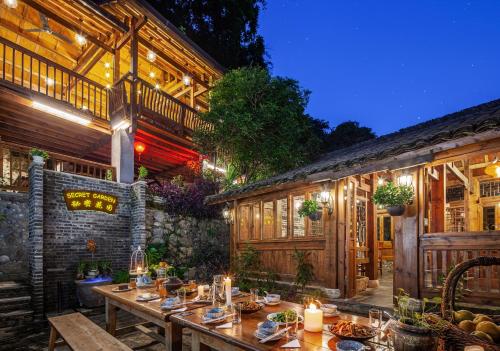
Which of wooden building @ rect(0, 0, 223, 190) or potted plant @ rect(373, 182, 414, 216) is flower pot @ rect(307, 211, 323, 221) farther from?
wooden building @ rect(0, 0, 223, 190)

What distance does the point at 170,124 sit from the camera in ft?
36.5

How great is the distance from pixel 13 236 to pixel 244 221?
5805 mm

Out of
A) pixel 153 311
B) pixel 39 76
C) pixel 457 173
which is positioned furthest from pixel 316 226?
pixel 39 76

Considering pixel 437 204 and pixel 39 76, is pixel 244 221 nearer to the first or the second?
pixel 437 204

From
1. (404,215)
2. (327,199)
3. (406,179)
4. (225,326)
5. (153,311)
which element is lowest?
(153,311)

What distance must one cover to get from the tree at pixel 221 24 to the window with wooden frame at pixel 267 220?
39.3ft

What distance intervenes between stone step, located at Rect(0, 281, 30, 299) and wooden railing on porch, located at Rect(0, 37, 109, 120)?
15.3 ft

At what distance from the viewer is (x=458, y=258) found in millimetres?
4965

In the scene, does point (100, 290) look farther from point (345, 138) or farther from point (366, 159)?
point (345, 138)

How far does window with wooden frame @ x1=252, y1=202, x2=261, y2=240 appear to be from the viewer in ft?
29.0

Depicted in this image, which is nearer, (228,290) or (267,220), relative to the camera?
(228,290)

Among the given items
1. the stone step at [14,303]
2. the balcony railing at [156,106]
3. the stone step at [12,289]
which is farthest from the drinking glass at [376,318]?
the balcony railing at [156,106]

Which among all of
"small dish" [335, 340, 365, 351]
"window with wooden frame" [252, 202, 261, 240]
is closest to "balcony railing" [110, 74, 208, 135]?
"window with wooden frame" [252, 202, 261, 240]

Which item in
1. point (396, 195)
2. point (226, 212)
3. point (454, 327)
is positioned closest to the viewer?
point (454, 327)
